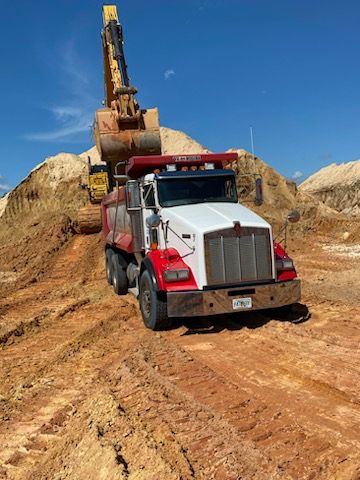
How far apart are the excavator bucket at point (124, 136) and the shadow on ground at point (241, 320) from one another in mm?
8381

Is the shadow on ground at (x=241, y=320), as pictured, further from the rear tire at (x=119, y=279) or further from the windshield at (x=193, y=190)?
the rear tire at (x=119, y=279)

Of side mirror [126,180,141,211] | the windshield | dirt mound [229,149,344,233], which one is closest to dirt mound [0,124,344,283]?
dirt mound [229,149,344,233]

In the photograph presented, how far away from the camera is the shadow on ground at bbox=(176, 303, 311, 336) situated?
7.79 m

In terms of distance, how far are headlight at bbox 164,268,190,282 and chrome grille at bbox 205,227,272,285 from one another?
37cm

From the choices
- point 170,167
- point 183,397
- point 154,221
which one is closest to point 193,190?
point 170,167

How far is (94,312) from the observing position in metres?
9.98

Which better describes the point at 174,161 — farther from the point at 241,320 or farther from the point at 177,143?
the point at 177,143

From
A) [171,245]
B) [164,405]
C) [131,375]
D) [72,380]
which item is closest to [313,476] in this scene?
[164,405]

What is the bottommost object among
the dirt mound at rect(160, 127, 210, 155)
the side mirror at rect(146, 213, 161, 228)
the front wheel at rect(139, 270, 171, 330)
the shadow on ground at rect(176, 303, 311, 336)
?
the shadow on ground at rect(176, 303, 311, 336)

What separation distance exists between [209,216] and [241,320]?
1885 millimetres

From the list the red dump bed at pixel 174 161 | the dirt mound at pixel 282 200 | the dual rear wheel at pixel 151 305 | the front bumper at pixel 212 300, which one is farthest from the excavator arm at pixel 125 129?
the dirt mound at pixel 282 200

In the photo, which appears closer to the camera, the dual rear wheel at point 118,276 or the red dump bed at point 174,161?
the red dump bed at point 174,161

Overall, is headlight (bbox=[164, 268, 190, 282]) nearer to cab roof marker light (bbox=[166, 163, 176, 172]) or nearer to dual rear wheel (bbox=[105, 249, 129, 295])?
cab roof marker light (bbox=[166, 163, 176, 172])

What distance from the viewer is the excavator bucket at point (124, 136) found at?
15.7 metres
